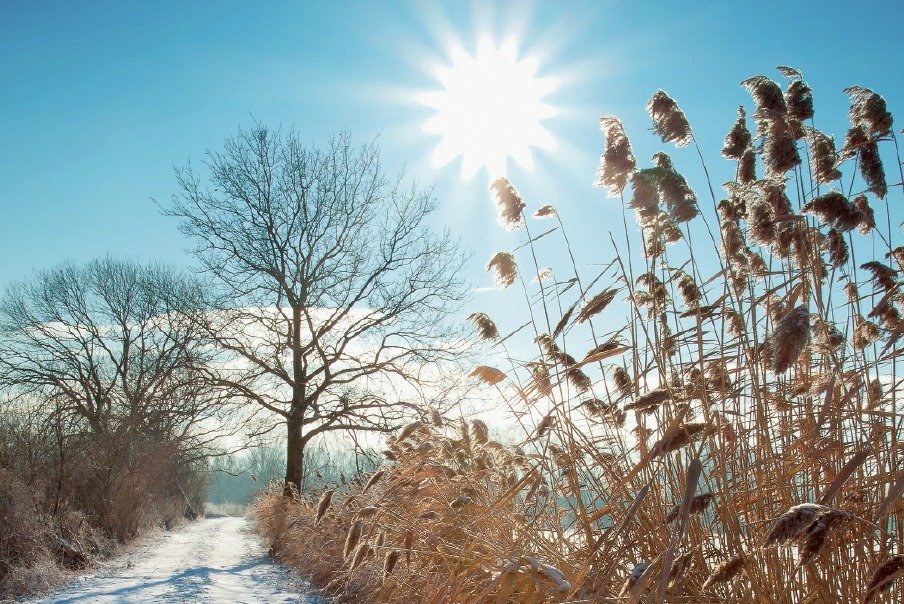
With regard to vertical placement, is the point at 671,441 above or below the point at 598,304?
below

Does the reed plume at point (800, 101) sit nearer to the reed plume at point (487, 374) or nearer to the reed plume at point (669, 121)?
the reed plume at point (669, 121)

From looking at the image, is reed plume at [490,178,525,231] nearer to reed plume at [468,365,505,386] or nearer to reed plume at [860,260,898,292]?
reed plume at [468,365,505,386]

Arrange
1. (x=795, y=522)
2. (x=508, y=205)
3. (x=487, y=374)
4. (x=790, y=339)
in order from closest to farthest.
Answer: (x=795, y=522)
(x=790, y=339)
(x=487, y=374)
(x=508, y=205)

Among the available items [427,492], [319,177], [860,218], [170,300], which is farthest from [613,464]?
[170,300]

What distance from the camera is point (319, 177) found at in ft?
47.8

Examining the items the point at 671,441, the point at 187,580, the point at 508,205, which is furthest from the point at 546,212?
the point at 187,580

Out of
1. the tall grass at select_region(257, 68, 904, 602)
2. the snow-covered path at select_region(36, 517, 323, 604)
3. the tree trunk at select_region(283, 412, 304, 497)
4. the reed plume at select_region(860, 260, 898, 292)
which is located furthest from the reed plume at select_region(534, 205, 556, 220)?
the tree trunk at select_region(283, 412, 304, 497)

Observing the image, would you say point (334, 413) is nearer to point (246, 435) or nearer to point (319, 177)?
point (246, 435)

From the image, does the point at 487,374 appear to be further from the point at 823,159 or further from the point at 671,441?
the point at 823,159

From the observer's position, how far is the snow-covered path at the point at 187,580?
507 cm

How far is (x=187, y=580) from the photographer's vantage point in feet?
20.5

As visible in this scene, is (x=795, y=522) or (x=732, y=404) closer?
(x=795, y=522)

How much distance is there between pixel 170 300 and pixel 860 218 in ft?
54.4

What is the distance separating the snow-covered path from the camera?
16.6 ft
